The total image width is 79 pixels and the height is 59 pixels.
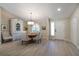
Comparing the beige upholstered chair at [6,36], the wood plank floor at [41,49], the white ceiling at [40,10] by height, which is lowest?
the wood plank floor at [41,49]

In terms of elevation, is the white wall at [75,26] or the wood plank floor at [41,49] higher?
the white wall at [75,26]

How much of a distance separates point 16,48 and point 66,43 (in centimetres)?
200

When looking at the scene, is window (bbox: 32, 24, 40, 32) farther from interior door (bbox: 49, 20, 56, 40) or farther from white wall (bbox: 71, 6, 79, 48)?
white wall (bbox: 71, 6, 79, 48)

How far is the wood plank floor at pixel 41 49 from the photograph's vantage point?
3.87 meters

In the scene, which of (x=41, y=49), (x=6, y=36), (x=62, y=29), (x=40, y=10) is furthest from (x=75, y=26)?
(x=6, y=36)

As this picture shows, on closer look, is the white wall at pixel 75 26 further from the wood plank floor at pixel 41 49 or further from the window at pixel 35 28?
the window at pixel 35 28

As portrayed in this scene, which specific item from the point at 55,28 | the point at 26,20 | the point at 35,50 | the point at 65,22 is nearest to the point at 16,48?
the point at 35,50

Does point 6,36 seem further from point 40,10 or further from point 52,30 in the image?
point 52,30

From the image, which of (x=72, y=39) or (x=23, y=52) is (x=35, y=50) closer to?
(x=23, y=52)

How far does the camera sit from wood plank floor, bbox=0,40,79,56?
3867mm

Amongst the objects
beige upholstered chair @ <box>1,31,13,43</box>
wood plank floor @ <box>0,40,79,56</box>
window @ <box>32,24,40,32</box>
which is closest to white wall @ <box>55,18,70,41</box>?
wood plank floor @ <box>0,40,79,56</box>

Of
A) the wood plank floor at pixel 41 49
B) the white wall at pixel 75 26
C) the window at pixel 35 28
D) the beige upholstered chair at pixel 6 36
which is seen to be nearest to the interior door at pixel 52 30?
the wood plank floor at pixel 41 49

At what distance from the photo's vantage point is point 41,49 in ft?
13.9

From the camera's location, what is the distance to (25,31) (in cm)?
424
